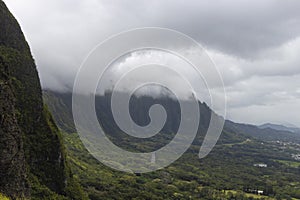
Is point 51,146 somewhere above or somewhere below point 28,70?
below

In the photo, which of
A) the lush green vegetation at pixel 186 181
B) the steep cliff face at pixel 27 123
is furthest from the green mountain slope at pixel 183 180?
the steep cliff face at pixel 27 123

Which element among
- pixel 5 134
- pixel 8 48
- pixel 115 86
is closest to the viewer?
pixel 115 86

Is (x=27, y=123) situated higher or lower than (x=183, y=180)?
higher

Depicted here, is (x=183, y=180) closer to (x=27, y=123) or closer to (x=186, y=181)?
(x=186, y=181)

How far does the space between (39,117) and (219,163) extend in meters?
159

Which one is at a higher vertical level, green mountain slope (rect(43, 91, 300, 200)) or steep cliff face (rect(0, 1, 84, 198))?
steep cliff face (rect(0, 1, 84, 198))

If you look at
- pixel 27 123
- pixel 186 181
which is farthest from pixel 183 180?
pixel 27 123

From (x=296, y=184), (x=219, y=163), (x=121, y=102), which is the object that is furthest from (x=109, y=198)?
(x=219, y=163)

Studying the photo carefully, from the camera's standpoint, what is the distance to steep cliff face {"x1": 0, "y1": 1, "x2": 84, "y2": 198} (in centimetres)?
2891

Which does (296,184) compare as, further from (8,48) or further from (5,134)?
(5,134)

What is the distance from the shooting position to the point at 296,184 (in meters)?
142

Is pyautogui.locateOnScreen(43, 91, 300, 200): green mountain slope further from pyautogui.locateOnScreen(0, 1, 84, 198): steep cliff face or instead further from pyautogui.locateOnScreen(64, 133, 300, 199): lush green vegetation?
pyautogui.locateOnScreen(0, 1, 84, 198): steep cliff face

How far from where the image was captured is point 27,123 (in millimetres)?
44406

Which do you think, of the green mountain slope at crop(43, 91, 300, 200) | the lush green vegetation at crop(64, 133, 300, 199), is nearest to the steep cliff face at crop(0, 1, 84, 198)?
the green mountain slope at crop(43, 91, 300, 200)
